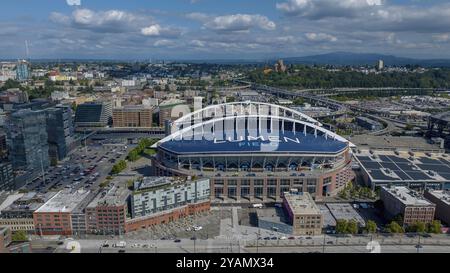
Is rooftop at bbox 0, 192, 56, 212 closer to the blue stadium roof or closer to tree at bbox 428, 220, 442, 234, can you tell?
the blue stadium roof

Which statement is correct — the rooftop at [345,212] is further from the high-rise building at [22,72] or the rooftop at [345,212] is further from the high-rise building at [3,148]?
the high-rise building at [22,72]

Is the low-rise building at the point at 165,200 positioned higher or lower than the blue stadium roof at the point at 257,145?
lower

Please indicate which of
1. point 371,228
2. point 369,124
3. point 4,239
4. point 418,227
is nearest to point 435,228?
point 418,227

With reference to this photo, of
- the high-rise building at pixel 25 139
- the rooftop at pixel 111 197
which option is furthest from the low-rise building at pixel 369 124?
the high-rise building at pixel 25 139

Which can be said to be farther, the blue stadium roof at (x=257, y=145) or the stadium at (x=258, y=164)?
the blue stadium roof at (x=257, y=145)

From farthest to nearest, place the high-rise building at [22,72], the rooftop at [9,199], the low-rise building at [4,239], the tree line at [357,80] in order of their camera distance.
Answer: the tree line at [357,80] < the high-rise building at [22,72] < the rooftop at [9,199] < the low-rise building at [4,239]

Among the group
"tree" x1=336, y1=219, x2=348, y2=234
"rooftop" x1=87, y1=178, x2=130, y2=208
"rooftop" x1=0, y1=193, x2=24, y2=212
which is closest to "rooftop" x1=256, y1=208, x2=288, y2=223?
"tree" x1=336, y1=219, x2=348, y2=234
